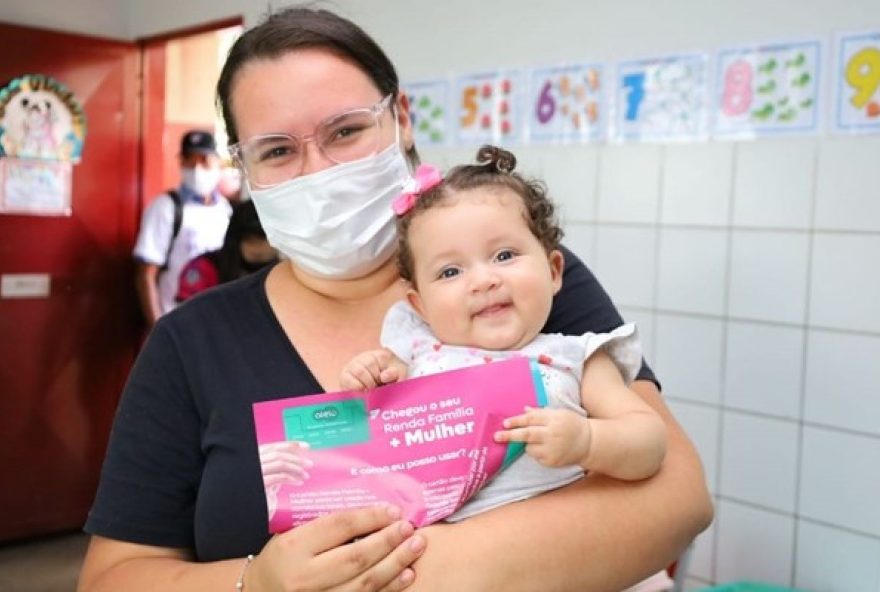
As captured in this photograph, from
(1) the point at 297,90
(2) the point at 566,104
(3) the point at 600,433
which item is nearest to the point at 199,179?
(2) the point at 566,104

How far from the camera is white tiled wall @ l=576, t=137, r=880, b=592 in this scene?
84.2 inches

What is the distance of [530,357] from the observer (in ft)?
3.46

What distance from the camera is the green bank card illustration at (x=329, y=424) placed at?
38.2 inches

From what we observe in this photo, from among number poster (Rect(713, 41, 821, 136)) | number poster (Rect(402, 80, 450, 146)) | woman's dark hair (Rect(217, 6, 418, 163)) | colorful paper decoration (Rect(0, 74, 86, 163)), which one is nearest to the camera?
woman's dark hair (Rect(217, 6, 418, 163))

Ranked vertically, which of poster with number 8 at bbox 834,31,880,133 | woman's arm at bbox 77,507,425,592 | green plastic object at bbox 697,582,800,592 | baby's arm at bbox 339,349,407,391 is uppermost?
poster with number 8 at bbox 834,31,880,133

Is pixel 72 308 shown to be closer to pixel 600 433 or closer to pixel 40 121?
pixel 40 121

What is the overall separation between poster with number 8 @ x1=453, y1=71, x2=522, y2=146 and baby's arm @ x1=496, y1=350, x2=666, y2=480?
1.93 m

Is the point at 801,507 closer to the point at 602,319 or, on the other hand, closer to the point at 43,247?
the point at 602,319

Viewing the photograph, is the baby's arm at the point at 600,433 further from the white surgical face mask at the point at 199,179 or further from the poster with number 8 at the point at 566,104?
the white surgical face mask at the point at 199,179

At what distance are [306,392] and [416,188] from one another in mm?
299

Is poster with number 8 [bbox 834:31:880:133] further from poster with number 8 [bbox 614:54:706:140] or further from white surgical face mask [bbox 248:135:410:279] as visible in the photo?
white surgical face mask [bbox 248:135:410:279]

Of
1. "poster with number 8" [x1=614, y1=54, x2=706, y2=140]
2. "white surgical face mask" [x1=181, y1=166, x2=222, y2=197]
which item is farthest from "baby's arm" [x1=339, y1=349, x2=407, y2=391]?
"white surgical face mask" [x1=181, y1=166, x2=222, y2=197]

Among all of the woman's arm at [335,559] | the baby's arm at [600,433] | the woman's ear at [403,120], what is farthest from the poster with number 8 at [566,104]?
the woman's arm at [335,559]

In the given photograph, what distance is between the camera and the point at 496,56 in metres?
2.94
